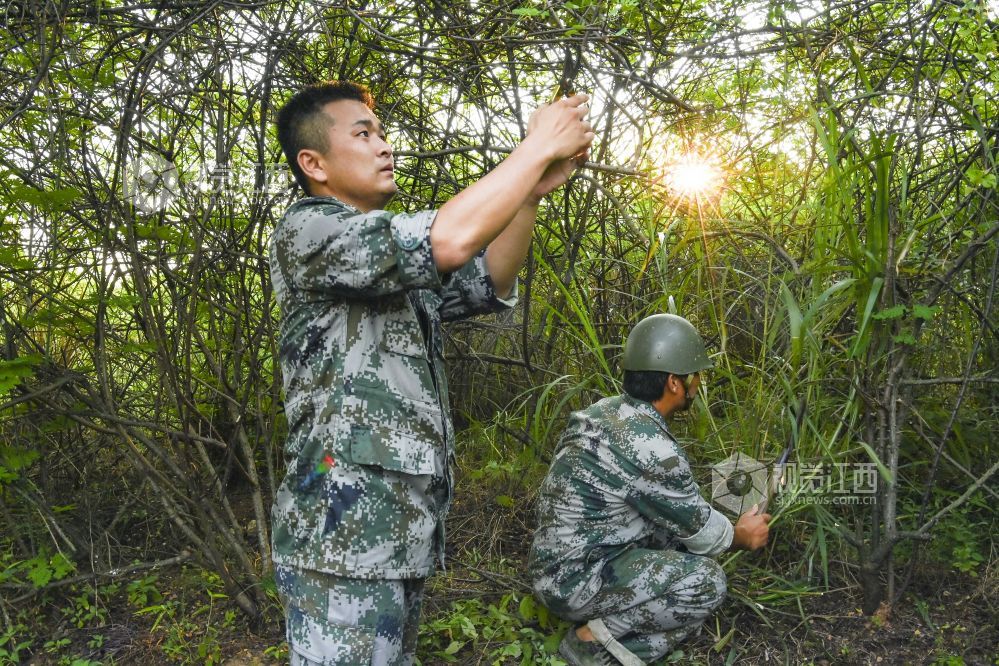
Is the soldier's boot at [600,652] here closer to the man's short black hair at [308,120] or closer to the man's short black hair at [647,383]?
the man's short black hair at [647,383]

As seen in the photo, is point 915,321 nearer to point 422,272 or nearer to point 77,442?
point 422,272

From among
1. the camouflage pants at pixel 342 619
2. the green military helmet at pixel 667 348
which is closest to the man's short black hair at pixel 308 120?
the camouflage pants at pixel 342 619

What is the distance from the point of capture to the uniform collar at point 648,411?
2.81m

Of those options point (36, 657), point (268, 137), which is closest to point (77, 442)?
point (36, 657)

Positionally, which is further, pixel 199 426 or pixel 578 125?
pixel 199 426

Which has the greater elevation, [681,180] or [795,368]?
[681,180]

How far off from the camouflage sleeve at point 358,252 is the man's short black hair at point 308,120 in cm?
31

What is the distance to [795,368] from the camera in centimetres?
285

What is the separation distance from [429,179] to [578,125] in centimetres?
217

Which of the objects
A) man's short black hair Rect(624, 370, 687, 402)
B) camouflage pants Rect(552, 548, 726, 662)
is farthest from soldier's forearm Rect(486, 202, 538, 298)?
camouflage pants Rect(552, 548, 726, 662)

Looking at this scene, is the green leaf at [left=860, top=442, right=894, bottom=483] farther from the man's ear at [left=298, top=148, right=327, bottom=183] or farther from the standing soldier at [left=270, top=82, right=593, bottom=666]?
the man's ear at [left=298, top=148, right=327, bottom=183]

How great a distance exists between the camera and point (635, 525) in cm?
294

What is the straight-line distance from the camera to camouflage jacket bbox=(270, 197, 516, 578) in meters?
1.78

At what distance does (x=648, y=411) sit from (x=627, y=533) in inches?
18.5
